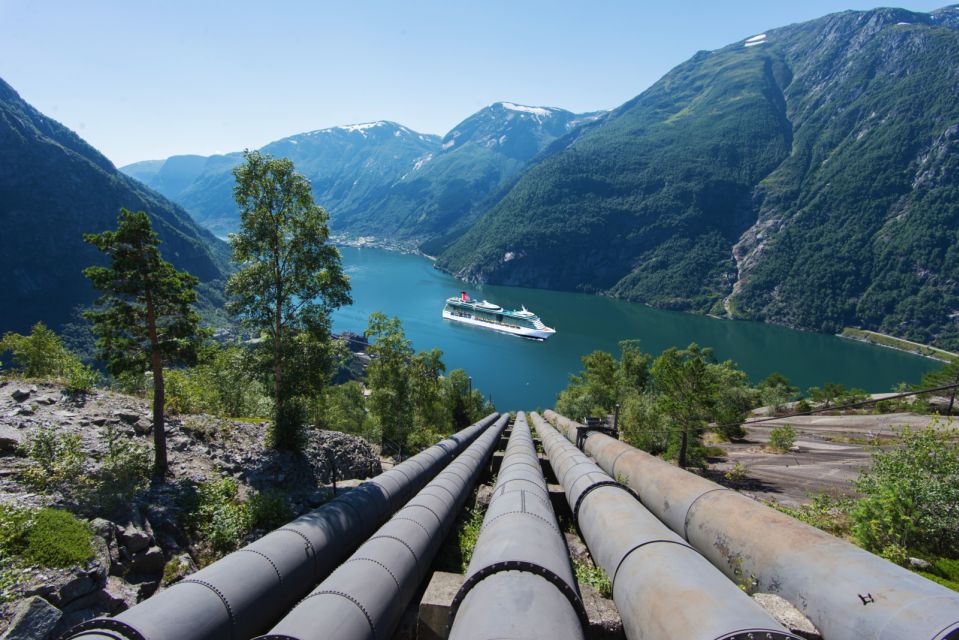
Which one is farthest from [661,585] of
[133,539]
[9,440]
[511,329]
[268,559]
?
[511,329]

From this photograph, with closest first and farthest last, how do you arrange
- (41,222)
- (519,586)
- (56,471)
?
(519,586)
(56,471)
(41,222)

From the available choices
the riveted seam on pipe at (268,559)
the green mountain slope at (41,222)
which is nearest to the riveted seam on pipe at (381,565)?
the riveted seam on pipe at (268,559)

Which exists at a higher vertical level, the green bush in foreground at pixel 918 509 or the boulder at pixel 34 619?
the green bush in foreground at pixel 918 509

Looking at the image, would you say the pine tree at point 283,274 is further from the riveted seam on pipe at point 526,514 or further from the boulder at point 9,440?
the riveted seam on pipe at point 526,514

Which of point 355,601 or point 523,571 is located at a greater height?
point 523,571

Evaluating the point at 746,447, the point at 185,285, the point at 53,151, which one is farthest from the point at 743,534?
the point at 53,151

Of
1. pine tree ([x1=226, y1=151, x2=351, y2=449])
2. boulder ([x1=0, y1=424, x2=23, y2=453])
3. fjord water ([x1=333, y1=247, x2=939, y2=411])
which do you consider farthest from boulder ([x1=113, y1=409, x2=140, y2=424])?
fjord water ([x1=333, y1=247, x2=939, y2=411])

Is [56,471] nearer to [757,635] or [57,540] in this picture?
[57,540]
